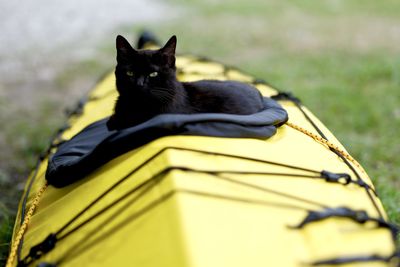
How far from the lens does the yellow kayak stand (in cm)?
160

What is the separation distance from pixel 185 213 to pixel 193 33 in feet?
18.4

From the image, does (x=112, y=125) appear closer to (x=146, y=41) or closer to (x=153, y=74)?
(x=153, y=74)

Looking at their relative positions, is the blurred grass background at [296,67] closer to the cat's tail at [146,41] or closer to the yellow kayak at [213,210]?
the yellow kayak at [213,210]

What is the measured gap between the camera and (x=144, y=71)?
90.8 inches

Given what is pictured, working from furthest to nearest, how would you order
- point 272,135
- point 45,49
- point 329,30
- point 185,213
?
point 329,30 → point 45,49 → point 272,135 → point 185,213

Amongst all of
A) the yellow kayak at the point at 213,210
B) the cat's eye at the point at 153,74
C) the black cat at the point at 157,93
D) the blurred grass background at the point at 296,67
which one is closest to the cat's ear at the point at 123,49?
the black cat at the point at 157,93

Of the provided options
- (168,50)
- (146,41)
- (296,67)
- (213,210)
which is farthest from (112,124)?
(296,67)

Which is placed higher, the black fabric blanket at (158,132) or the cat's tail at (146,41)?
the cat's tail at (146,41)

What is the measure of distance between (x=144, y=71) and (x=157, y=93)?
122 mm

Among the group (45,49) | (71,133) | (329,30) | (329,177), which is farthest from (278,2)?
(329,177)

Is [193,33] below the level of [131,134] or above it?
above

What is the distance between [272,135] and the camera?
2.34m

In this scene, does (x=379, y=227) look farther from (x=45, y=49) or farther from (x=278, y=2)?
(x=278, y=2)

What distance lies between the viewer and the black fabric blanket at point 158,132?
2.09 m
